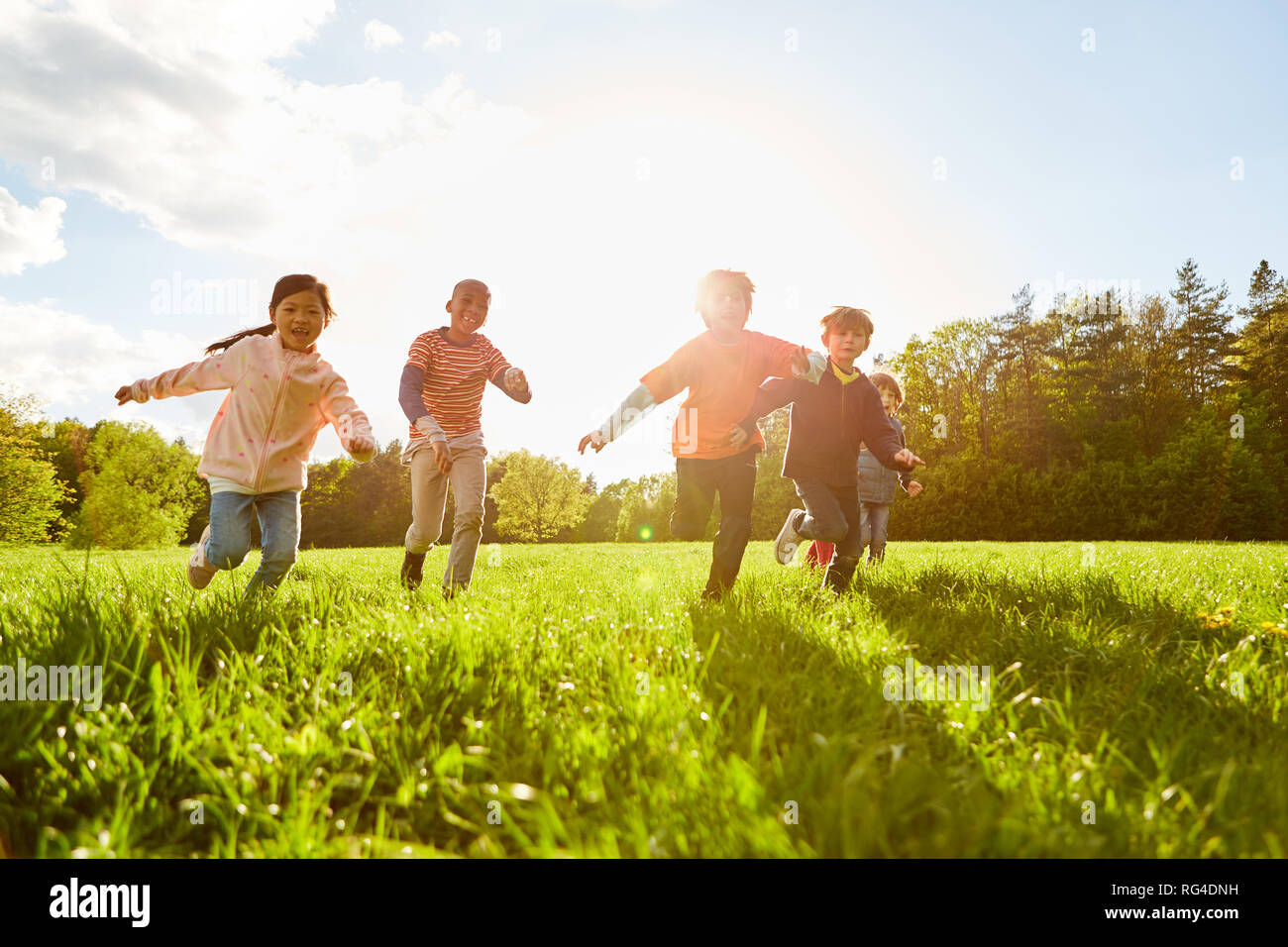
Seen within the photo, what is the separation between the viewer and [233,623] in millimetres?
3021

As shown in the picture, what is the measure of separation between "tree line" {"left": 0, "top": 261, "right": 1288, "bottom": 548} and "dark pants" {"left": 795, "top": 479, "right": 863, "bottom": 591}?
59.1ft

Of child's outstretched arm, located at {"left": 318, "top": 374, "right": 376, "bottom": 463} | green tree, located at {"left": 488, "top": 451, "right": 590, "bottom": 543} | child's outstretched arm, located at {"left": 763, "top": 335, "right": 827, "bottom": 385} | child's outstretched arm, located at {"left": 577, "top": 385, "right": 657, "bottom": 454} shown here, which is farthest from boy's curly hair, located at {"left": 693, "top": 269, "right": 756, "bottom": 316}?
green tree, located at {"left": 488, "top": 451, "right": 590, "bottom": 543}

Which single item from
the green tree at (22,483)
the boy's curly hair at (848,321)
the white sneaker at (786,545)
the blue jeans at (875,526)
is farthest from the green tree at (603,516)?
the boy's curly hair at (848,321)

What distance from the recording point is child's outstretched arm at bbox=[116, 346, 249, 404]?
4.37 m

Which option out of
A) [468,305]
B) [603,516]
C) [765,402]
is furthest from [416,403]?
[603,516]

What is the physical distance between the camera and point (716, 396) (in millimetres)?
5012

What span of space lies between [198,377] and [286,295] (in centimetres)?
83

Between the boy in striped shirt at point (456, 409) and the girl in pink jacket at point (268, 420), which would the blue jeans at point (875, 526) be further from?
the girl in pink jacket at point (268, 420)

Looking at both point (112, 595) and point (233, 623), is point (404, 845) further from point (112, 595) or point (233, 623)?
point (112, 595)

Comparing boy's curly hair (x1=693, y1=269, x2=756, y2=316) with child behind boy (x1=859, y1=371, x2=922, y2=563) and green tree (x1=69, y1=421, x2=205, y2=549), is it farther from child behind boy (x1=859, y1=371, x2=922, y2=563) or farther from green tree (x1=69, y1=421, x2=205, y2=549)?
green tree (x1=69, y1=421, x2=205, y2=549)

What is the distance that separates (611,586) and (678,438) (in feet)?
5.01

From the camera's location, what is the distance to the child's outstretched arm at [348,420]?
4.05 metres

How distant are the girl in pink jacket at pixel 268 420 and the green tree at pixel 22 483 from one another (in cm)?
3896

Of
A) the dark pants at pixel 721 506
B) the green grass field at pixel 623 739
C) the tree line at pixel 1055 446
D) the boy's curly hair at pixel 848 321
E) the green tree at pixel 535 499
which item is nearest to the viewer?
the green grass field at pixel 623 739
